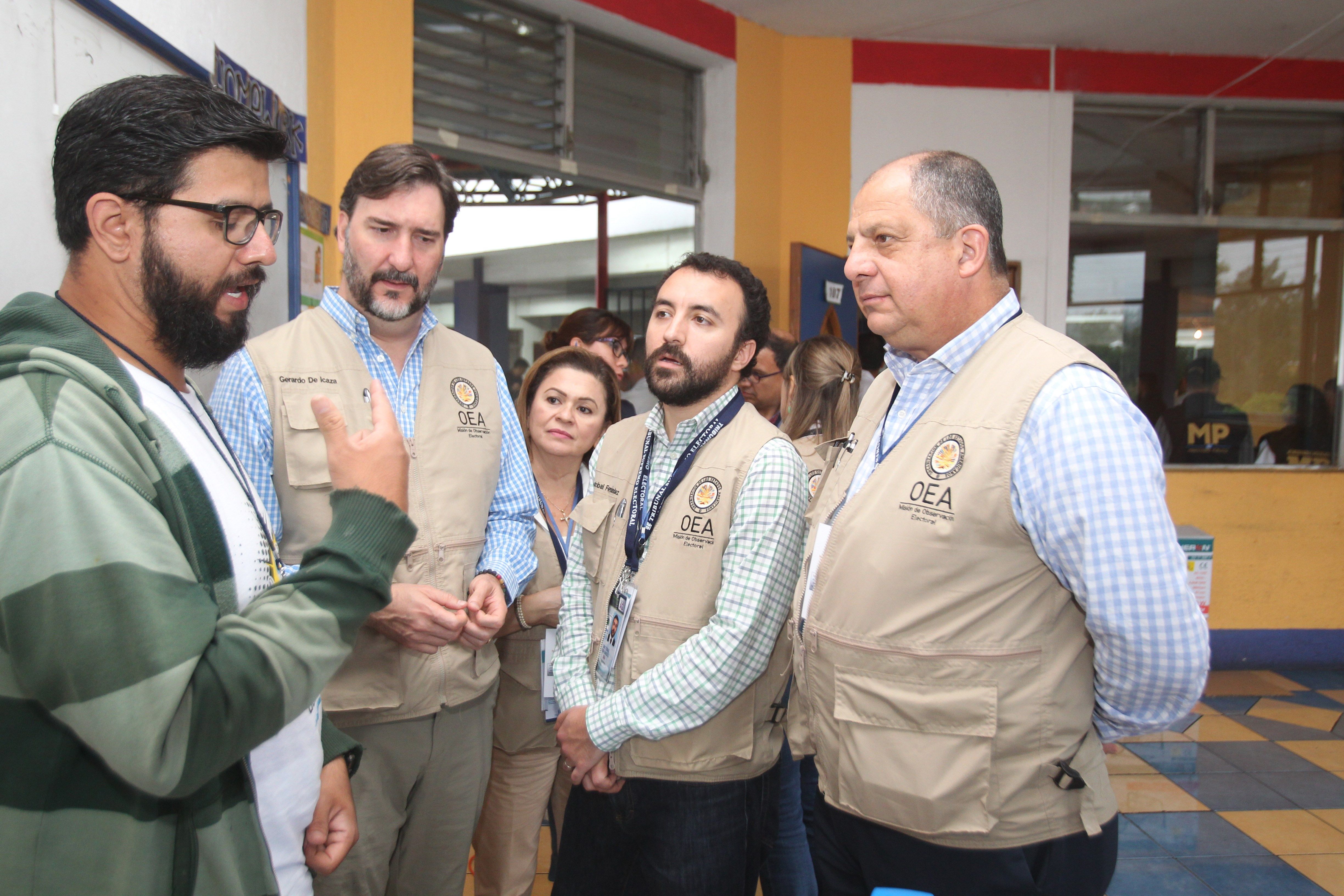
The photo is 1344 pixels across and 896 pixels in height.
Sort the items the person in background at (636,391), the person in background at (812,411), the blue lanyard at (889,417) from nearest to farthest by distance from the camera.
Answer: the blue lanyard at (889,417) < the person in background at (812,411) < the person in background at (636,391)

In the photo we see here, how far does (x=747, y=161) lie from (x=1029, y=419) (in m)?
4.21

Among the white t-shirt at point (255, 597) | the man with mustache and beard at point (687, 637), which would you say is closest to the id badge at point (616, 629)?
the man with mustache and beard at point (687, 637)

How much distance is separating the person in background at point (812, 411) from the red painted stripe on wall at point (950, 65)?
310 cm

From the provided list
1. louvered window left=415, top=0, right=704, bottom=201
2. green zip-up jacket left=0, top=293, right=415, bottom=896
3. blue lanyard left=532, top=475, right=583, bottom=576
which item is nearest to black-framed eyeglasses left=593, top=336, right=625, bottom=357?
blue lanyard left=532, top=475, right=583, bottom=576

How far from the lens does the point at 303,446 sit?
5.15 feet

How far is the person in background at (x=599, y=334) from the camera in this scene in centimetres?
306

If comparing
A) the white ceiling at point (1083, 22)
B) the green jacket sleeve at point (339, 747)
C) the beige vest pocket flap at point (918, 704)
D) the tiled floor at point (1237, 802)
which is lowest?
the tiled floor at point (1237, 802)

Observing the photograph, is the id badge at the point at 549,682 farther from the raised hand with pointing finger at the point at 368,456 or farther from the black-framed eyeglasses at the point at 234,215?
the black-framed eyeglasses at the point at 234,215

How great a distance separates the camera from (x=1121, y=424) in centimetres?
116

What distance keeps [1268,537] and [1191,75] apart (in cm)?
299

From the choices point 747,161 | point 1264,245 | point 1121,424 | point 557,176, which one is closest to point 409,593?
point 1121,424

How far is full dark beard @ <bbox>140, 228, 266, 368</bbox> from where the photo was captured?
0.96 metres

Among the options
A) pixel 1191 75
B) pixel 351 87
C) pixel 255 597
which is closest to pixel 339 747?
pixel 255 597

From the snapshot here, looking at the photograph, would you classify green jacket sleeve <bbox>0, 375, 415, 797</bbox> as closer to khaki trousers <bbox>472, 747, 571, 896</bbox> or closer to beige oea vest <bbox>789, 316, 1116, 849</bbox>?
beige oea vest <bbox>789, 316, 1116, 849</bbox>
